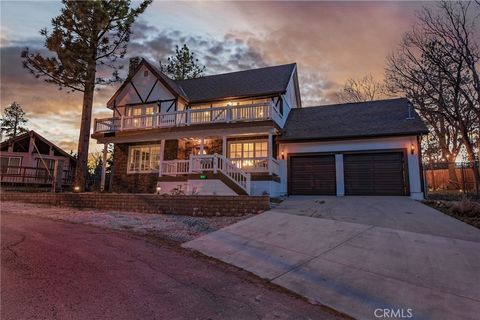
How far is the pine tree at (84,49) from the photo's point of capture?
16.0 meters

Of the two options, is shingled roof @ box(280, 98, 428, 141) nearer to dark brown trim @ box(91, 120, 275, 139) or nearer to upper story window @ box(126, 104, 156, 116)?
dark brown trim @ box(91, 120, 275, 139)

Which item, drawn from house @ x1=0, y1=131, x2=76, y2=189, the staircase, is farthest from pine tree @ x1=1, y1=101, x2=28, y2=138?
the staircase

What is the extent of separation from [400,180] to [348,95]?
60.5 ft

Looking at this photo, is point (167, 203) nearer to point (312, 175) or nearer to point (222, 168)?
point (222, 168)

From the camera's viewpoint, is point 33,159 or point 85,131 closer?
point 85,131

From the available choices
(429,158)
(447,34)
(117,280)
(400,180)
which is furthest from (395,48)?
(429,158)

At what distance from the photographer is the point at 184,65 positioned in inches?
1305

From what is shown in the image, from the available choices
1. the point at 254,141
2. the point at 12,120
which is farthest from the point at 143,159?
the point at 12,120

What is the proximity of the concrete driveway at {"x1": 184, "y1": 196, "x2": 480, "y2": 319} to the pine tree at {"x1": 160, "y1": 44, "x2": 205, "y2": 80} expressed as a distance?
26622mm

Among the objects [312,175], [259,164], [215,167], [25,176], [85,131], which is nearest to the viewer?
[215,167]

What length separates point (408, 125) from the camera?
599 inches

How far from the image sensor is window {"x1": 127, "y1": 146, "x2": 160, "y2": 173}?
17.9 meters

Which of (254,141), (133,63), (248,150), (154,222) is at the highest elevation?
(133,63)

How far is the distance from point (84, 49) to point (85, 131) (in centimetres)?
450
